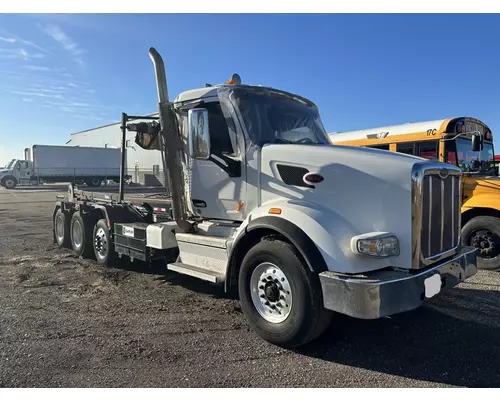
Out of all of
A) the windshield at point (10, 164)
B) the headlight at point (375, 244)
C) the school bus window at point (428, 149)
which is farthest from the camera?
the windshield at point (10, 164)

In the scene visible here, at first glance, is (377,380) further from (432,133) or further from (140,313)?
(432,133)

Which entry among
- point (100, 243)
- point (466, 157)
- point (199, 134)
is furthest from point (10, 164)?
point (199, 134)

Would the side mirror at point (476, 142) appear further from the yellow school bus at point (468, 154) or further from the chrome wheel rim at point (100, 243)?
the chrome wheel rim at point (100, 243)

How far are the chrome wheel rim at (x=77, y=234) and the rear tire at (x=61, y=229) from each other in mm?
513

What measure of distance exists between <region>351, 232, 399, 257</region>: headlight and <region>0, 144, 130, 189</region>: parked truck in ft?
108

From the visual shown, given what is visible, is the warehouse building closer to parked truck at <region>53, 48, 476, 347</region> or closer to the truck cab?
parked truck at <region>53, 48, 476, 347</region>

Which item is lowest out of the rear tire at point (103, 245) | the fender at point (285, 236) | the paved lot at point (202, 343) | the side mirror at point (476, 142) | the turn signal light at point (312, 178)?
the paved lot at point (202, 343)

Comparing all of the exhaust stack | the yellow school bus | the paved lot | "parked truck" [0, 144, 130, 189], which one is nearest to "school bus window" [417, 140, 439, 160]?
the yellow school bus

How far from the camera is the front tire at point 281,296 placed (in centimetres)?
370

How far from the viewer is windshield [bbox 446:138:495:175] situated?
8461 millimetres

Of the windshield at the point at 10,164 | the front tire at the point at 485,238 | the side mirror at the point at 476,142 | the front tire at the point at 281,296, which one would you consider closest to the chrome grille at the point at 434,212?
the front tire at the point at 281,296

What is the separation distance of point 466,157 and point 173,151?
643cm

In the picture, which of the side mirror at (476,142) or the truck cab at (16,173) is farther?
the truck cab at (16,173)

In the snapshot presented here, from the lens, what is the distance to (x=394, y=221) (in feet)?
12.2
